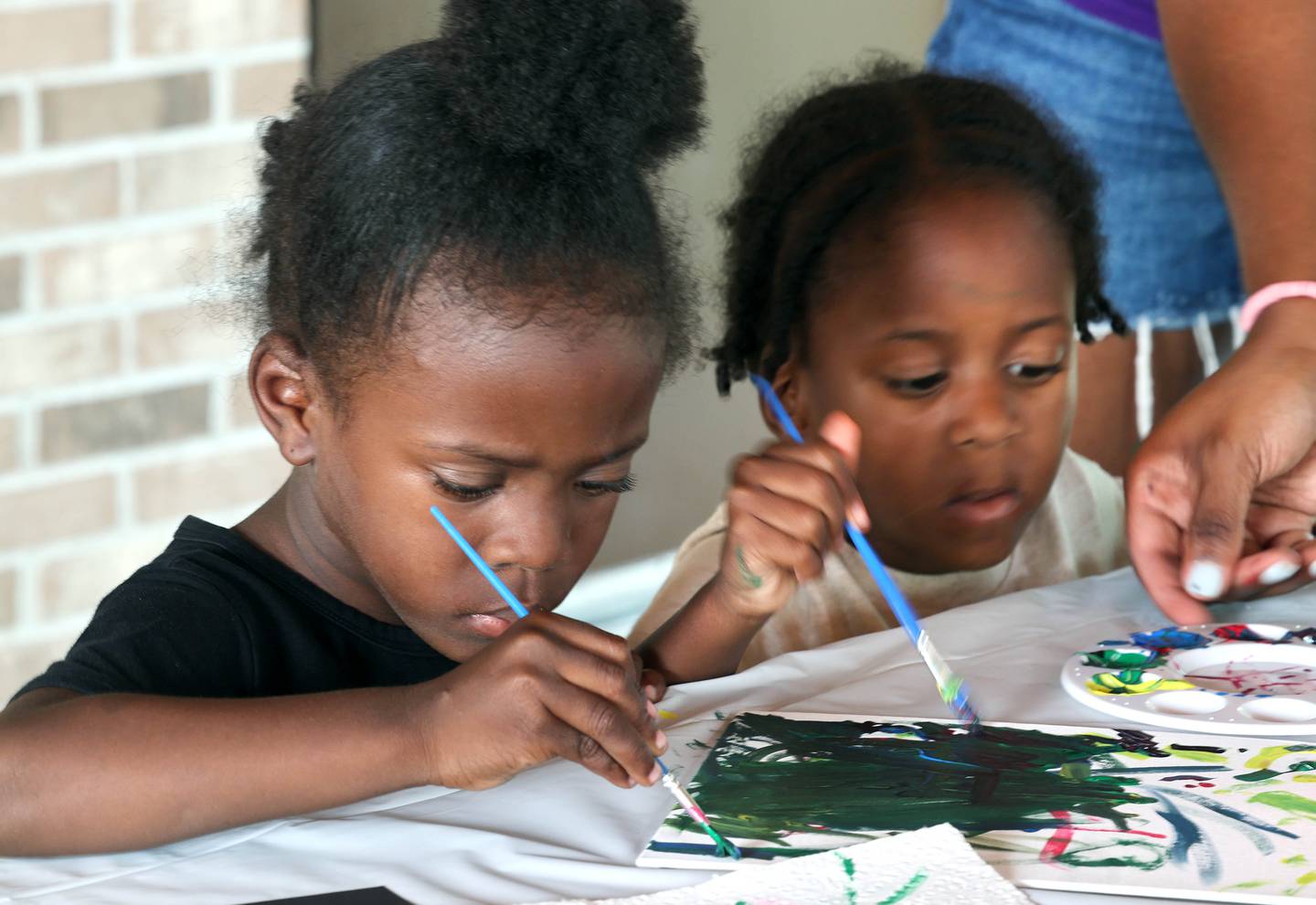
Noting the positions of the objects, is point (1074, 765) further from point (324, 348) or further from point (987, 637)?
point (324, 348)

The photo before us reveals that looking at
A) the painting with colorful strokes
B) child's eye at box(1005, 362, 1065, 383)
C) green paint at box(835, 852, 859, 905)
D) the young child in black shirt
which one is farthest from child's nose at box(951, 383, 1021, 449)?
green paint at box(835, 852, 859, 905)

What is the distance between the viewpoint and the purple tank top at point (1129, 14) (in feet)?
5.14

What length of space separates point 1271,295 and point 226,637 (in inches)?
34.8

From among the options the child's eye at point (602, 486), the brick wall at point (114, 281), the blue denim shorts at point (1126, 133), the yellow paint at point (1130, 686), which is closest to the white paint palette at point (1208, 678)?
the yellow paint at point (1130, 686)

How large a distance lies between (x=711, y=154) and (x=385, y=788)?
6.46ft

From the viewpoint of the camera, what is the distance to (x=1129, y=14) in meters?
1.57

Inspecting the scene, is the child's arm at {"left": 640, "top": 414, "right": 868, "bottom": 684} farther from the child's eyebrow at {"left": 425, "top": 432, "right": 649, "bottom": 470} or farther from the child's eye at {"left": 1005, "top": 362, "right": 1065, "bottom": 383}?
the child's eye at {"left": 1005, "top": 362, "right": 1065, "bottom": 383}

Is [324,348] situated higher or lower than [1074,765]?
higher

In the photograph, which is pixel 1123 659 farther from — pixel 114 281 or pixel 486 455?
pixel 114 281

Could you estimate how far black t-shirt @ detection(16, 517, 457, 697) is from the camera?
883 mm

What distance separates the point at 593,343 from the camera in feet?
3.11

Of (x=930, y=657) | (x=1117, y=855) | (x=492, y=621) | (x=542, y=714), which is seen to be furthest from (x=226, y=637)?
(x=1117, y=855)

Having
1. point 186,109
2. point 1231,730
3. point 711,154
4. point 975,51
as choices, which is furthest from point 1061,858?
point 711,154

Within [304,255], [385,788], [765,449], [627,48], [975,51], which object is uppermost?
[975,51]
